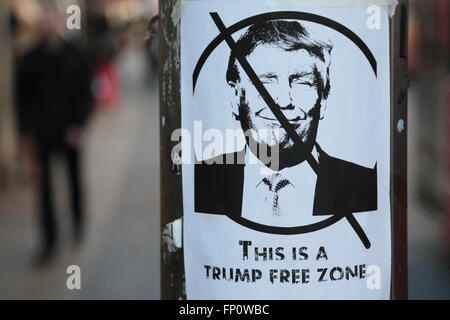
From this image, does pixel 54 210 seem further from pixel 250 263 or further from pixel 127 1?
pixel 127 1

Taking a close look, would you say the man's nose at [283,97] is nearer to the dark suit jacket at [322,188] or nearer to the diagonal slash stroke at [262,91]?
the diagonal slash stroke at [262,91]

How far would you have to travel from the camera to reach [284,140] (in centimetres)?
232

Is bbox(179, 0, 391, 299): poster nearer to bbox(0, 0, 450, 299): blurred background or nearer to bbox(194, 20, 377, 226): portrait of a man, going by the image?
bbox(194, 20, 377, 226): portrait of a man

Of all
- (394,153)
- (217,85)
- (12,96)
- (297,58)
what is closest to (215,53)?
(217,85)

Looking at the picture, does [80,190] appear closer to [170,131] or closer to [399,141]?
[170,131]

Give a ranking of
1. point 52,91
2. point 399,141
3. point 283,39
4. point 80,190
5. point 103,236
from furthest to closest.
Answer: point 103,236
point 80,190
point 52,91
point 399,141
point 283,39

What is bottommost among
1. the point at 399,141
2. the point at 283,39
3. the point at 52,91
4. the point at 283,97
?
the point at 399,141

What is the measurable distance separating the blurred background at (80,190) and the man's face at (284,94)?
2.37m

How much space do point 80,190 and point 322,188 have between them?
17.9 ft

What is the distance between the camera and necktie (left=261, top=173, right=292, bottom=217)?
2320 millimetres

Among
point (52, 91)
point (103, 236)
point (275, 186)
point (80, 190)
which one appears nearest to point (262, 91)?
point (275, 186)

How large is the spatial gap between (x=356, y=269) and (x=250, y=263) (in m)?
0.33

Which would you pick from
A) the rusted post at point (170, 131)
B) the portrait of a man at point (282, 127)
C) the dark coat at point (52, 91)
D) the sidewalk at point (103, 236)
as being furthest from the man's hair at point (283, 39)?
the dark coat at point (52, 91)

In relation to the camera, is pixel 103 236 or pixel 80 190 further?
pixel 103 236
